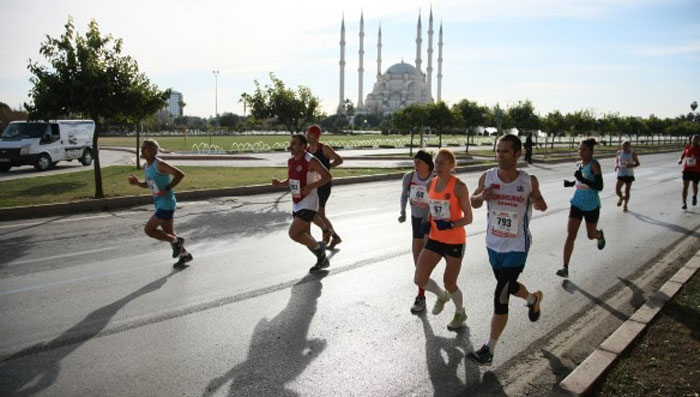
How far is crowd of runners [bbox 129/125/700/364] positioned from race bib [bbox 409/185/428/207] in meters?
0.01

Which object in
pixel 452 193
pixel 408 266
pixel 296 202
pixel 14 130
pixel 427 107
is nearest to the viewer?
pixel 452 193

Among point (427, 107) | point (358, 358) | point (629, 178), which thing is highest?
point (427, 107)

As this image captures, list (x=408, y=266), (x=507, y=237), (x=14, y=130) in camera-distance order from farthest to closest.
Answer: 1. (x=14, y=130)
2. (x=408, y=266)
3. (x=507, y=237)

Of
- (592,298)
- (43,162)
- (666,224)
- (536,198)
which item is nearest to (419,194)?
(536,198)

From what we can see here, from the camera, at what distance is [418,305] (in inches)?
204

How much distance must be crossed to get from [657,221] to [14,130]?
2230 cm

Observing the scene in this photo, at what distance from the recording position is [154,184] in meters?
6.64

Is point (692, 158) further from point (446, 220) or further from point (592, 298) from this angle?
point (446, 220)

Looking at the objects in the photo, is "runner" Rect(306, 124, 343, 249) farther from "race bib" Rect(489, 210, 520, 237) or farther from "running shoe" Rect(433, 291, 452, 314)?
"race bib" Rect(489, 210, 520, 237)

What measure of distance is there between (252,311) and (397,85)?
616 feet

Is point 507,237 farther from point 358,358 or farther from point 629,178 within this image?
point 629,178

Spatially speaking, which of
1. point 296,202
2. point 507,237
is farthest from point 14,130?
point 507,237

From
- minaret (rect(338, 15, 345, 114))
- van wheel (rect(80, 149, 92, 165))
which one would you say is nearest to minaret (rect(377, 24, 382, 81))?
minaret (rect(338, 15, 345, 114))

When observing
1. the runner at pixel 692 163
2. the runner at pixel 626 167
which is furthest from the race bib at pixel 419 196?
the runner at pixel 692 163
